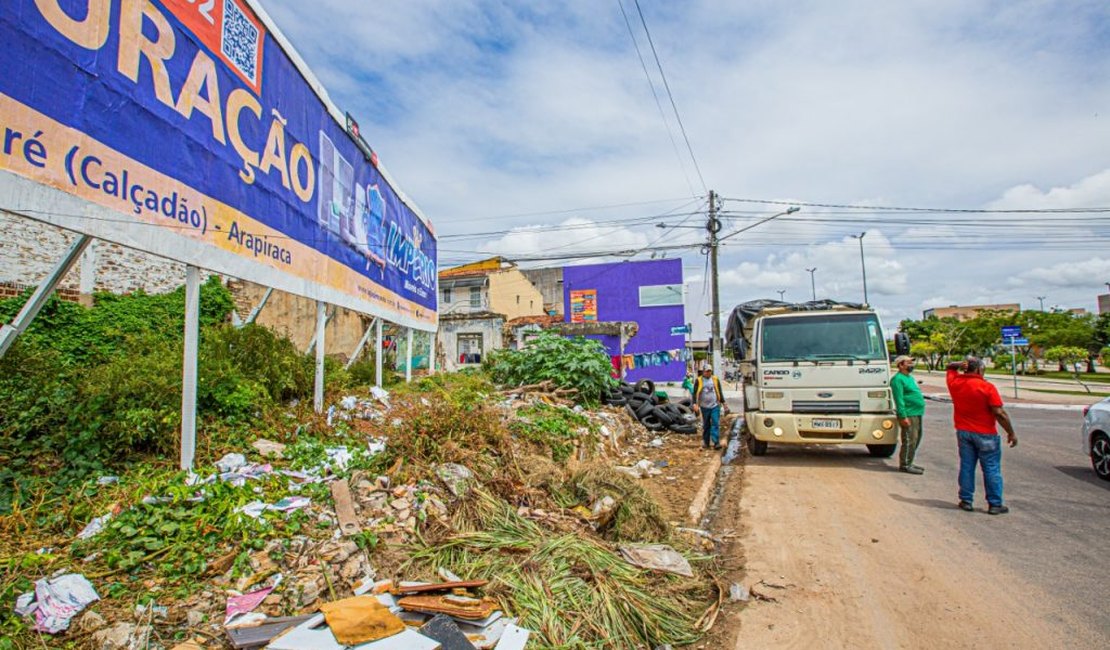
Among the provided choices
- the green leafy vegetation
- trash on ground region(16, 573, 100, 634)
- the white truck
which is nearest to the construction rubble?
trash on ground region(16, 573, 100, 634)

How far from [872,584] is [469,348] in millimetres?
24913

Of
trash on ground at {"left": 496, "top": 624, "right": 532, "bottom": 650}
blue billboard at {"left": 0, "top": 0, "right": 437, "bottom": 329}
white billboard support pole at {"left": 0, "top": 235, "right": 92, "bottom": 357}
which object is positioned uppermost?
blue billboard at {"left": 0, "top": 0, "right": 437, "bottom": 329}

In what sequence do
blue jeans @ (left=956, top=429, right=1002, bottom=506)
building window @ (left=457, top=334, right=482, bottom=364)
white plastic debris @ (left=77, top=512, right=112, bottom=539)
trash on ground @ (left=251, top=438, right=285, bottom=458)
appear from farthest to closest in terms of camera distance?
1. building window @ (left=457, top=334, right=482, bottom=364)
2. blue jeans @ (left=956, top=429, right=1002, bottom=506)
3. trash on ground @ (left=251, top=438, right=285, bottom=458)
4. white plastic debris @ (left=77, top=512, right=112, bottom=539)

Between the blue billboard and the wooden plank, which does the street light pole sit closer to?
the blue billboard

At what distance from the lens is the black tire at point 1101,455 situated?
7238mm

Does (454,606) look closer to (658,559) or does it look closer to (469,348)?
(658,559)

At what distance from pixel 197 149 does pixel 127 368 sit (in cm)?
229

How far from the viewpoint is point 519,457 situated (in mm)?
6109

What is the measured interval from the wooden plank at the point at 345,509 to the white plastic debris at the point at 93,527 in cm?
147

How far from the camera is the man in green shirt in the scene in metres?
8.12

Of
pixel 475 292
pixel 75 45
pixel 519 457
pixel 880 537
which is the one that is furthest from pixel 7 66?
pixel 475 292

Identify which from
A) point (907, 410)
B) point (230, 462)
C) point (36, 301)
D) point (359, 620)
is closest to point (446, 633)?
point (359, 620)

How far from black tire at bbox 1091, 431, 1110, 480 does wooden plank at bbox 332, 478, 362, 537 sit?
9267 mm

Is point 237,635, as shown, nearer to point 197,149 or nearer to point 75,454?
point 75,454
